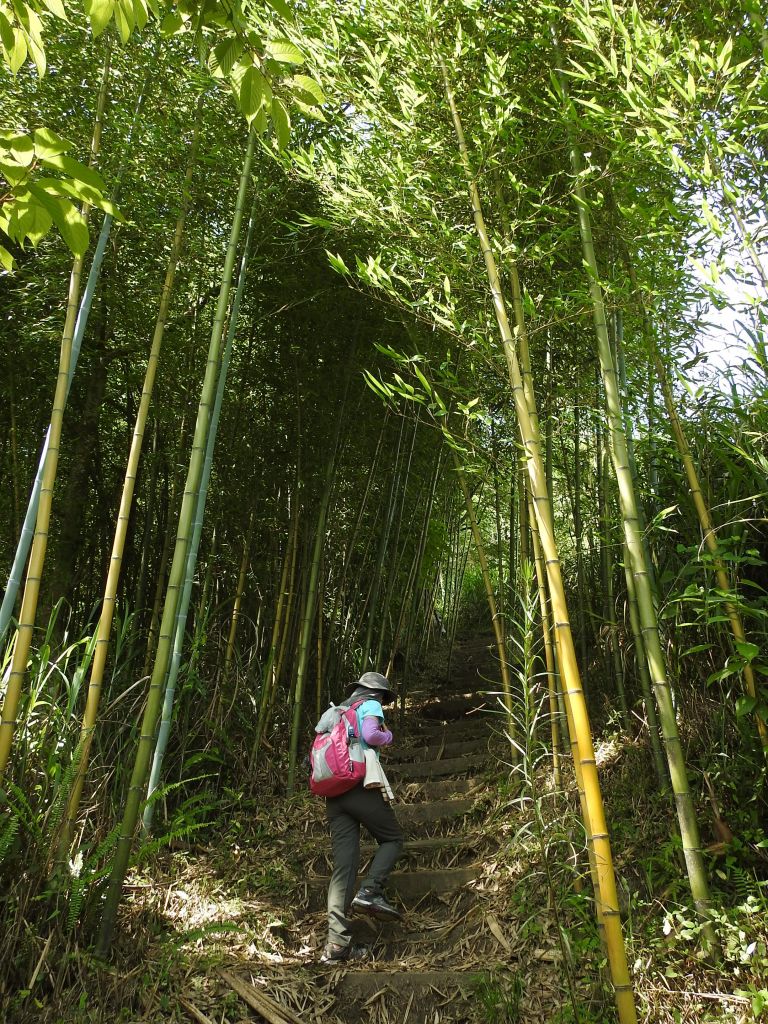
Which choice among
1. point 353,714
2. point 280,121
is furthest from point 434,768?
point 280,121

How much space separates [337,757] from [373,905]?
58cm

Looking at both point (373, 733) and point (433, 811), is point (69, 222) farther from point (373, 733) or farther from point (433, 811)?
point (433, 811)

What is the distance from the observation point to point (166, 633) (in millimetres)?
2816

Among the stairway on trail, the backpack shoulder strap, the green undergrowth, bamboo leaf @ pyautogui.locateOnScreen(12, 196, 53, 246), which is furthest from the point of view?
the backpack shoulder strap

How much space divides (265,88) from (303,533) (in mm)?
3468

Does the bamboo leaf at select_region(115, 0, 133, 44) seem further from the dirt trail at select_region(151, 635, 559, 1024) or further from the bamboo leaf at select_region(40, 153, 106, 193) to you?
the dirt trail at select_region(151, 635, 559, 1024)

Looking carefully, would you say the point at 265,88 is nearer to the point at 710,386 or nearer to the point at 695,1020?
the point at 710,386

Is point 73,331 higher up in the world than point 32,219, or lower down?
higher up

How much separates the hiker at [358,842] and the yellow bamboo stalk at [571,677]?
104 centimetres

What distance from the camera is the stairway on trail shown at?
2.54 m

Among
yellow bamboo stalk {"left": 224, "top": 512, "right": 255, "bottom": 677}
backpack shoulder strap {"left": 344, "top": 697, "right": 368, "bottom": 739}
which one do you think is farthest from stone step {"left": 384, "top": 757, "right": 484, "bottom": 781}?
backpack shoulder strap {"left": 344, "top": 697, "right": 368, "bottom": 739}

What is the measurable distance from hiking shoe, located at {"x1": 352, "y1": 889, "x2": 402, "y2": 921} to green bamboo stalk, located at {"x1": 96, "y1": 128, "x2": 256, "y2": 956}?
91 centimetres

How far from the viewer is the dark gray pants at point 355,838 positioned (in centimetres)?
288

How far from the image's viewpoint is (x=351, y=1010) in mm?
2561
